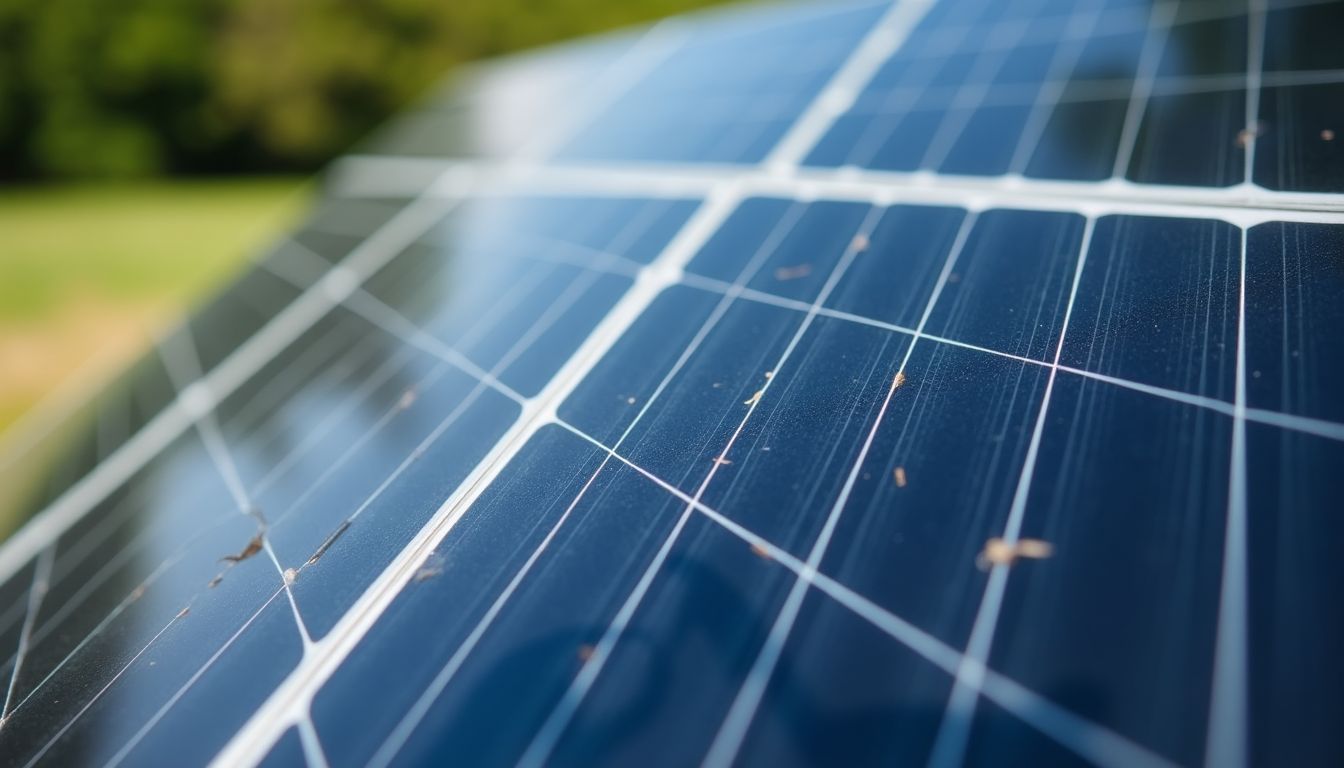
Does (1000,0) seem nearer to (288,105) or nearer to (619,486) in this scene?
(619,486)

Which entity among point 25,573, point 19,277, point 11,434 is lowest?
point 19,277

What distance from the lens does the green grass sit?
584 inches

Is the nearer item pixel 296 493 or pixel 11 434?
pixel 296 493

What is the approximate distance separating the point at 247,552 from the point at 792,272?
2469mm

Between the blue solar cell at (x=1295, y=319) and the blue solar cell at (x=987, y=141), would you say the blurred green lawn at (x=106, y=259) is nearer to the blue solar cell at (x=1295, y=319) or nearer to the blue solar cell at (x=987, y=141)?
the blue solar cell at (x=987, y=141)

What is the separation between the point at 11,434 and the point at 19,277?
465 inches

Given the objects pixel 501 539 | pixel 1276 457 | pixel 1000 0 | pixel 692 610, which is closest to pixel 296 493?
pixel 501 539

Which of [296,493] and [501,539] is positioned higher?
[501,539]

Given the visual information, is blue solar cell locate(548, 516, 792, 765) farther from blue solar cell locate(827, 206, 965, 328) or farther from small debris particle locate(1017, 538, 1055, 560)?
blue solar cell locate(827, 206, 965, 328)

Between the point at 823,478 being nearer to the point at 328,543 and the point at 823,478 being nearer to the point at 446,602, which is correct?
the point at 446,602

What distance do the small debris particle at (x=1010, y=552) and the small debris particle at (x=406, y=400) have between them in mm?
2501

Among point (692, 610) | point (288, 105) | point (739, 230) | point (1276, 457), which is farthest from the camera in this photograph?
point (288, 105)

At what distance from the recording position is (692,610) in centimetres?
184

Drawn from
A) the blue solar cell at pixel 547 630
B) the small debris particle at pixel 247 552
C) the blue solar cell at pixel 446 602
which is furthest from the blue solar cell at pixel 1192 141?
the small debris particle at pixel 247 552
